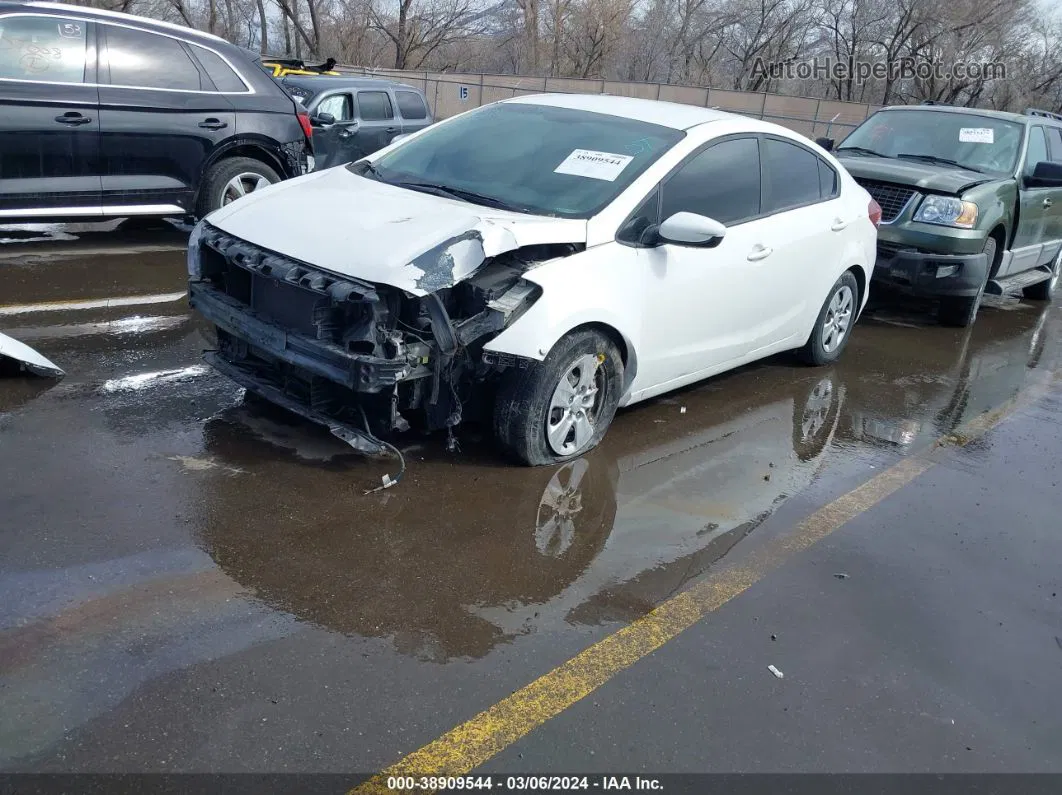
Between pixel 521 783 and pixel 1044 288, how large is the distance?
33.5 feet

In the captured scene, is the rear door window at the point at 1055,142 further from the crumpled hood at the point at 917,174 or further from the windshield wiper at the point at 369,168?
the windshield wiper at the point at 369,168

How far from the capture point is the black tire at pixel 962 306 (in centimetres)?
881

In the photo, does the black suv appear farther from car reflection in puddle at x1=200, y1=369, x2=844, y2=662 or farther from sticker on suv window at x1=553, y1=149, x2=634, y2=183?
sticker on suv window at x1=553, y1=149, x2=634, y2=183

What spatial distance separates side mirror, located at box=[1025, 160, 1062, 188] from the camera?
354 inches

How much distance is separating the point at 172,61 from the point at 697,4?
159ft

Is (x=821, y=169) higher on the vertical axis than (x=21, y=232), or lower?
higher

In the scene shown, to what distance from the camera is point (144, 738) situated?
275cm

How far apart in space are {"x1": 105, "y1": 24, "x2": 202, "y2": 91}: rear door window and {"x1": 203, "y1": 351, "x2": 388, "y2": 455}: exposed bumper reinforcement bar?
4109mm

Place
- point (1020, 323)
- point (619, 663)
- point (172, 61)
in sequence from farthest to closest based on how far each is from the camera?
point (1020, 323) < point (172, 61) < point (619, 663)

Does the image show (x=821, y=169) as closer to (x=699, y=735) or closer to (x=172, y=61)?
(x=699, y=735)

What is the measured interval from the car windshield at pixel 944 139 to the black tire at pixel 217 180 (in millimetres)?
5894

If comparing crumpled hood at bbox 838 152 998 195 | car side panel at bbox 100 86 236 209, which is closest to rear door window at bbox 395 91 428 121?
car side panel at bbox 100 86 236 209

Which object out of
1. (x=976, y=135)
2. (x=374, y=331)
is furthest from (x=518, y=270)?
(x=976, y=135)

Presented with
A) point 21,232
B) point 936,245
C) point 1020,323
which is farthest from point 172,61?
point 1020,323
